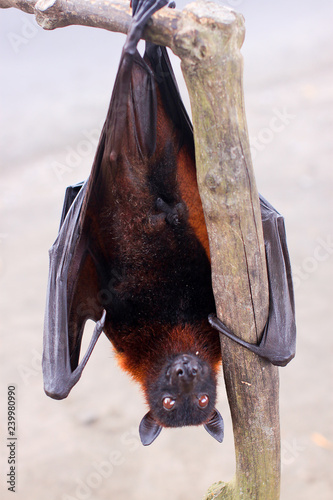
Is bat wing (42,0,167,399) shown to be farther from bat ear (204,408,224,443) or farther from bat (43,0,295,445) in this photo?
bat ear (204,408,224,443)

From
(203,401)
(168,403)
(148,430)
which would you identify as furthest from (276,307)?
(148,430)

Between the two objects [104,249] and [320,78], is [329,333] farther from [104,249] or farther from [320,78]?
[320,78]

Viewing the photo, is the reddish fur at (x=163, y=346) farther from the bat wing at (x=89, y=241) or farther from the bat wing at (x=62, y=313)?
the bat wing at (x=62, y=313)

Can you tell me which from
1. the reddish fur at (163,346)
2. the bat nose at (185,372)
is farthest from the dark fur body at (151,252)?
the bat nose at (185,372)

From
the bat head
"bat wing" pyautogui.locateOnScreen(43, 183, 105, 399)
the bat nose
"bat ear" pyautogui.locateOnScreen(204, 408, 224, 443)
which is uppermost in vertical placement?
"bat wing" pyautogui.locateOnScreen(43, 183, 105, 399)

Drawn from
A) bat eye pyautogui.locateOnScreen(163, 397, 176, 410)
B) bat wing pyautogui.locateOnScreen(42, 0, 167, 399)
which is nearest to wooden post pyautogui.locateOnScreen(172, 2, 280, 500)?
bat eye pyautogui.locateOnScreen(163, 397, 176, 410)

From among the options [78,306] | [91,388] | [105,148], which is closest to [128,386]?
[91,388]
